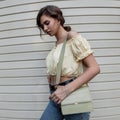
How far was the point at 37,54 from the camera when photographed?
4262mm

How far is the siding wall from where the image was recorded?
13.6 feet

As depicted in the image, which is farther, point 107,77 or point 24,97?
point 24,97

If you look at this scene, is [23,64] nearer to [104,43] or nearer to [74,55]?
[104,43]

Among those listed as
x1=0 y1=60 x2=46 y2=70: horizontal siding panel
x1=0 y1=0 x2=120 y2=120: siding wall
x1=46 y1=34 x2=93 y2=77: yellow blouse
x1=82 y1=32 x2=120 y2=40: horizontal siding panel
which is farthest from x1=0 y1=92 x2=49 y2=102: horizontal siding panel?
x1=46 y1=34 x2=93 y2=77: yellow blouse

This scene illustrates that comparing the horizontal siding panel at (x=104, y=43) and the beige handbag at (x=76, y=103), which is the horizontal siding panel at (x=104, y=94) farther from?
the beige handbag at (x=76, y=103)

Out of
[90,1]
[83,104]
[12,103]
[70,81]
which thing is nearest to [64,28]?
[70,81]

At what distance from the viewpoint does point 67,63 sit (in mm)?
2957

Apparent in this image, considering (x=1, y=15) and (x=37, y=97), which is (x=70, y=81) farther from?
(x=1, y=15)

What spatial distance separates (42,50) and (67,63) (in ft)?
4.29

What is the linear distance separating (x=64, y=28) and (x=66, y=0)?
0.99m

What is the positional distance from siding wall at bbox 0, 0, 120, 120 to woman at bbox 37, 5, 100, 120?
1.04 m

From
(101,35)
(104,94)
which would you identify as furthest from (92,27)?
(104,94)

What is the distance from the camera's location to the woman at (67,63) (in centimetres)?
286

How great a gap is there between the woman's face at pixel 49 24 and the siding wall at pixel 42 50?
43.2 inches
